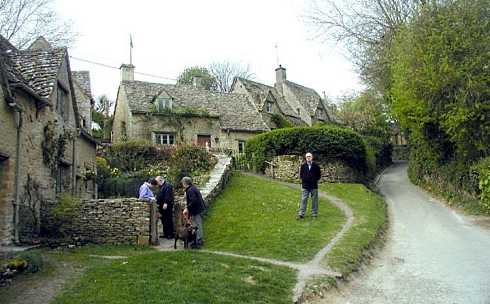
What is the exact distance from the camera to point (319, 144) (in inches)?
1027

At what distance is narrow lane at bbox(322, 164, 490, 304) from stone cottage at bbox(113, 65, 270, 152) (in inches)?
837

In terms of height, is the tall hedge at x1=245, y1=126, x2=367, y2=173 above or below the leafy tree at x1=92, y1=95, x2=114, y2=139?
below

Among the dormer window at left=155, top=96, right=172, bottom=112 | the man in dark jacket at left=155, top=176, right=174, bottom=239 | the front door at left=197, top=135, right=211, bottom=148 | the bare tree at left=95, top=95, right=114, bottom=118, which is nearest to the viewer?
the man in dark jacket at left=155, top=176, right=174, bottom=239

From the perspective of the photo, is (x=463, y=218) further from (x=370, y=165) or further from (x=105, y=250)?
(x=105, y=250)

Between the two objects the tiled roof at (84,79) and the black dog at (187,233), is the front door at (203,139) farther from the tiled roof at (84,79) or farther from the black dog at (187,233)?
the black dog at (187,233)

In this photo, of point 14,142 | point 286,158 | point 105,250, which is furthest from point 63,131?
point 286,158

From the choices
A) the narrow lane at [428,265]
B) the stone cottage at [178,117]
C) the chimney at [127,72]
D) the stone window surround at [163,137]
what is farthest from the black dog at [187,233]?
the chimney at [127,72]

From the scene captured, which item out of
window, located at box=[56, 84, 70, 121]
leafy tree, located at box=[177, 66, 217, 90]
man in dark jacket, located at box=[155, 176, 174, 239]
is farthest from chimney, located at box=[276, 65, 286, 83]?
man in dark jacket, located at box=[155, 176, 174, 239]

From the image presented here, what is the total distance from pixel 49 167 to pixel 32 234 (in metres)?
2.79

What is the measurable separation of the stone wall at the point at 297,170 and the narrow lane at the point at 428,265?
24.1 feet

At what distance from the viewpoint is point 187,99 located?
129ft

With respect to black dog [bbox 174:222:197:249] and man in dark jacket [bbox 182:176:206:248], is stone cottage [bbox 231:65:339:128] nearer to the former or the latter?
man in dark jacket [bbox 182:176:206:248]

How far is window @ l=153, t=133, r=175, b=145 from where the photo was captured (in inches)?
1431

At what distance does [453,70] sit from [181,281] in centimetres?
1503
